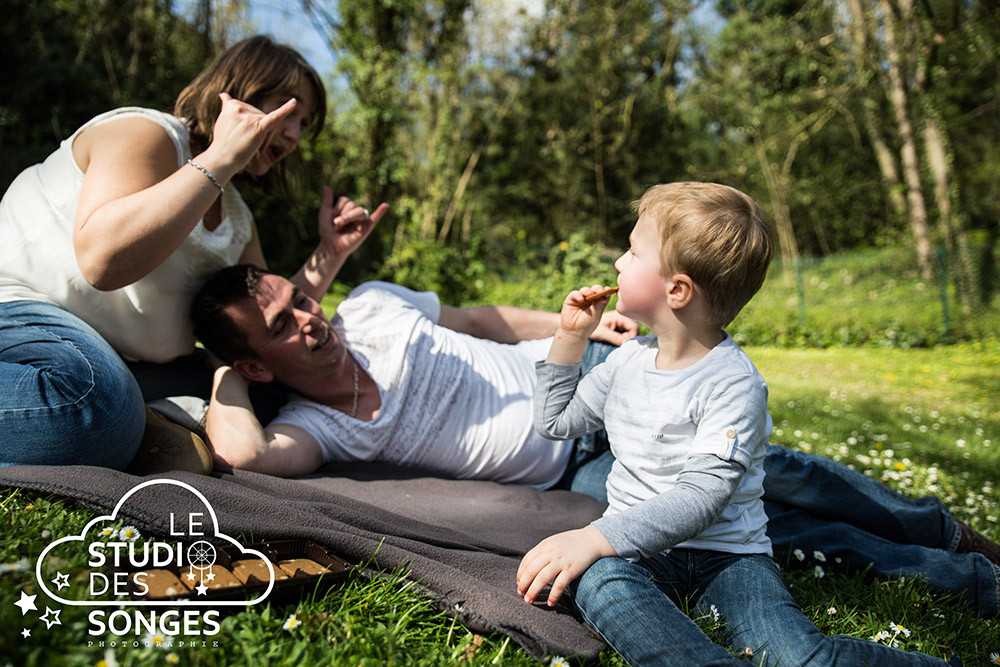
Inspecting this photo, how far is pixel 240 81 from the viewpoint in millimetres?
2541

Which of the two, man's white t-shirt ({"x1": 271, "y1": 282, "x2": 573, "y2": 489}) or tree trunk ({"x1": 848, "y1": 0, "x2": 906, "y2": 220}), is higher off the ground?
tree trunk ({"x1": 848, "y1": 0, "x2": 906, "y2": 220})

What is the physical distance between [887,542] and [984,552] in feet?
1.31

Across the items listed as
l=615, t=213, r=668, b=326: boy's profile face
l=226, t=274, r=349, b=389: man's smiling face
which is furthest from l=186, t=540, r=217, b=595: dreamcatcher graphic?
l=615, t=213, r=668, b=326: boy's profile face

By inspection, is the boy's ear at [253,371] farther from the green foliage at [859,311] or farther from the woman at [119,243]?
the green foliage at [859,311]

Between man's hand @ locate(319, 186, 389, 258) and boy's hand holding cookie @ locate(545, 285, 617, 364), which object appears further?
man's hand @ locate(319, 186, 389, 258)

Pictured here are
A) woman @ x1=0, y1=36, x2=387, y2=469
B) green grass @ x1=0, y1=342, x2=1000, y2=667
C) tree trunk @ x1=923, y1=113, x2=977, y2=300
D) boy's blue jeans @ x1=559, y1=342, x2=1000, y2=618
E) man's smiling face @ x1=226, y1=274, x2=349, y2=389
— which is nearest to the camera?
green grass @ x1=0, y1=342, x2=1000, y2=667

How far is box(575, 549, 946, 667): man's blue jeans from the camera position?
5.10 feet

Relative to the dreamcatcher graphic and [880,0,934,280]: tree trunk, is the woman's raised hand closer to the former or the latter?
the dreamcatcher graphic

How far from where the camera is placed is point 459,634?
172 cm

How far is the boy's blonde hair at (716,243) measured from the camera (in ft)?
6.03

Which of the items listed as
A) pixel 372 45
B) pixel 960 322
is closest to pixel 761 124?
pixel 960 322

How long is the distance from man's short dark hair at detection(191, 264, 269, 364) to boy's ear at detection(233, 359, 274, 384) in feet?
0.08

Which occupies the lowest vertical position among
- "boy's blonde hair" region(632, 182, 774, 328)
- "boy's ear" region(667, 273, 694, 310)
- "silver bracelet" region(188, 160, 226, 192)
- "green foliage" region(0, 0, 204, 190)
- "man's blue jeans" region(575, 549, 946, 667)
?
"man's blue jeans" region(575, 549, 946, 667)

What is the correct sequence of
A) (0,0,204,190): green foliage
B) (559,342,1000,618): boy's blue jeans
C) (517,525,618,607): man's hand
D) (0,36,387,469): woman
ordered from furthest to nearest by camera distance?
(0,0,204,190): green foliage
(559,342,1000,618): boy's blue jeans
(0,36,387,469): woman
(517,525,618,607): man's hand
